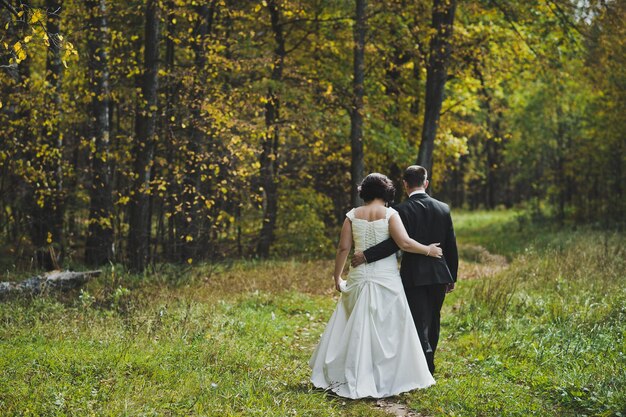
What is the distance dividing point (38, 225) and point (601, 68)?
14.3m

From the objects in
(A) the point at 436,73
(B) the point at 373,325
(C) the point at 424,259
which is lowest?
(B) the point at 373,325

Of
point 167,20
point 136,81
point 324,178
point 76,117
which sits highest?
point 167,20

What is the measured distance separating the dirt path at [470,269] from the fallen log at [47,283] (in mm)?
6013

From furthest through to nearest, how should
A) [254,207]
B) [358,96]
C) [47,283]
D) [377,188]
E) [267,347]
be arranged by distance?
1. [254,207]
2. [358,96]
3. [47,283]
4. [267,347]
5. [377,188]

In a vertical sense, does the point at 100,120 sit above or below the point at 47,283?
above

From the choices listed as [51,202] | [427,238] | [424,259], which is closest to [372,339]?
[424,259]

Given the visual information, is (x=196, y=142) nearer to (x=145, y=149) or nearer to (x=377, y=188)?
(x=145, y=149)

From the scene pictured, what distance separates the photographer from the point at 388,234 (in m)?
6.88

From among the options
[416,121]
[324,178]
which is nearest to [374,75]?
[416,121]

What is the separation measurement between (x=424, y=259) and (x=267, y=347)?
8.71ft

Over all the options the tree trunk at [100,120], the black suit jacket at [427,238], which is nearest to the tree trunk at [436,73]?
the tree trunk at [100,120]

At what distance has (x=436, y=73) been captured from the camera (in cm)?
1641

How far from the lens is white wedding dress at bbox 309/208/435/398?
21.6 feet

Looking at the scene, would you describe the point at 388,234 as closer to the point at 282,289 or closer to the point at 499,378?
the point at 499,378
